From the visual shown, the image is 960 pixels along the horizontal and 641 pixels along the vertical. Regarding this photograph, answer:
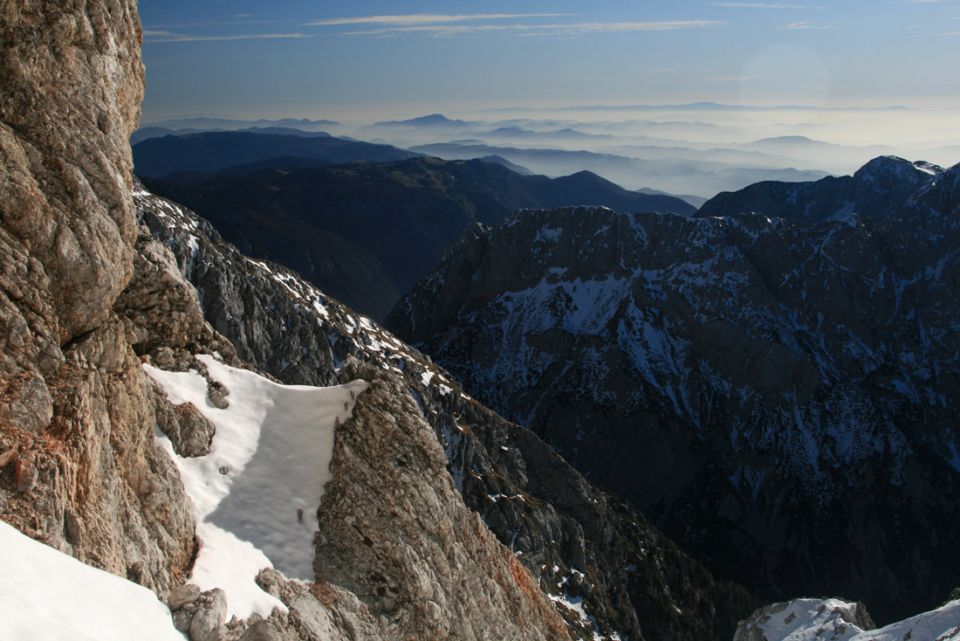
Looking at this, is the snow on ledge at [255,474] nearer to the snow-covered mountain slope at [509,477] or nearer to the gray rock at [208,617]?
the gray rock at [208,617]

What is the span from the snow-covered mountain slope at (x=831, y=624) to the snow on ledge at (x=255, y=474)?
46007 mm

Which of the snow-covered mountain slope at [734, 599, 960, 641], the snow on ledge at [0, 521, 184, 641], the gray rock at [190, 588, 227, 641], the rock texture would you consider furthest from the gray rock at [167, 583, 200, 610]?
the snow-covered mountain slope at [734, 599, 960, 641]

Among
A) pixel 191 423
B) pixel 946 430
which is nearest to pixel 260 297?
pixel 191 423

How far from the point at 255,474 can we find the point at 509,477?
89.1m

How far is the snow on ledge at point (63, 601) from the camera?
11250 millimetres

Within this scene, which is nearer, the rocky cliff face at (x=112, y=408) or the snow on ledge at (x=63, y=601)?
the snow on ledge at (x=63, y=601)

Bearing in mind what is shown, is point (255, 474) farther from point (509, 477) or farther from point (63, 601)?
point (509, 477)

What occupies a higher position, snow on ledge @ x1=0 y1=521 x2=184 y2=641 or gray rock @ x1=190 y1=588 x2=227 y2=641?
snow on ledge @ x1=0 y1=521 x2=184 y2=641

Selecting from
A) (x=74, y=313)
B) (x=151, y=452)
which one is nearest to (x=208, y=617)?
(x=151, y=452)

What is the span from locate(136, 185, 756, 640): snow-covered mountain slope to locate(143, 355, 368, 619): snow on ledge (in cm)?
6144

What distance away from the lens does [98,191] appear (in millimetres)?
20812

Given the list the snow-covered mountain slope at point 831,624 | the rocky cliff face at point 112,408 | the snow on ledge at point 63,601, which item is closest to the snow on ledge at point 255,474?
the rocky cliff face at point 112,408

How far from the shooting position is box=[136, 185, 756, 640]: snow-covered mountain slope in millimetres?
92688

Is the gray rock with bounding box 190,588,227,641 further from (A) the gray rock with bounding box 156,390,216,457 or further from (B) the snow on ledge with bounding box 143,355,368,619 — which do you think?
(A) the gray rock with bounding box 156,390,216,457
